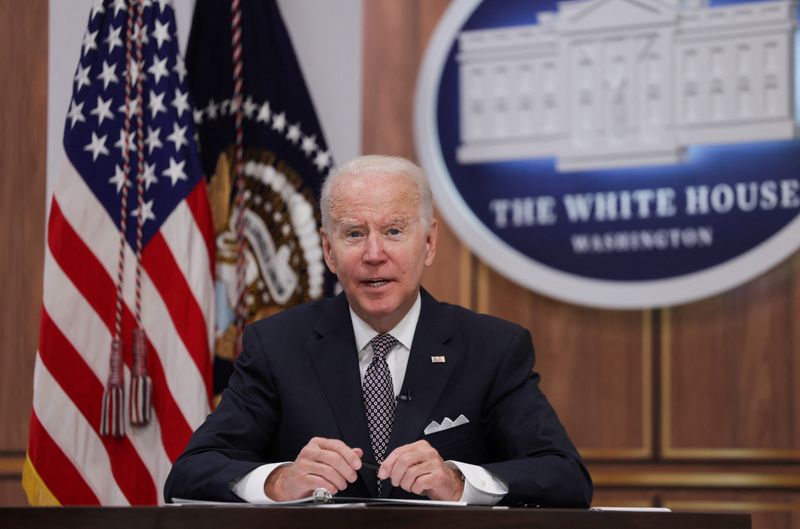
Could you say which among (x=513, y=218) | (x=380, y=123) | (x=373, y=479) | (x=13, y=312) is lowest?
(x=373, y=479)

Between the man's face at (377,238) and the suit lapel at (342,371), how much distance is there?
0.10 metres

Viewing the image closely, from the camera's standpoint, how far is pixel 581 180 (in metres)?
3.68

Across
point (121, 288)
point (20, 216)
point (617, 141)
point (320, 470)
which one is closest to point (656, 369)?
point (617, 141)

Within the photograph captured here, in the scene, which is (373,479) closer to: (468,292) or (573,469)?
(573,469)

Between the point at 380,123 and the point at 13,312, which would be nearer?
the point at 380,123

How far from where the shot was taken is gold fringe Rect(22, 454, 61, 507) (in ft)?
11.6

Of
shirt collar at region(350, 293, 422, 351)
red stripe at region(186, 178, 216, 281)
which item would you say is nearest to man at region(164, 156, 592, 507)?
shirt collar at region(350, 293, 422, 351)

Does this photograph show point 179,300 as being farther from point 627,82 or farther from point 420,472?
point 420,472

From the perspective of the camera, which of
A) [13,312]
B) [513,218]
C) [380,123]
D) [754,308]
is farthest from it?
[13,312]

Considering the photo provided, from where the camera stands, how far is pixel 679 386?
11.8 ft

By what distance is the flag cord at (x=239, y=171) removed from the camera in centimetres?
384

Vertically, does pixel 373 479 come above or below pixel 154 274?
below

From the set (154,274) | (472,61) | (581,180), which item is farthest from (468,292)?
(154,274)

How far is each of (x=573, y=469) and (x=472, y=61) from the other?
6.52 ft
